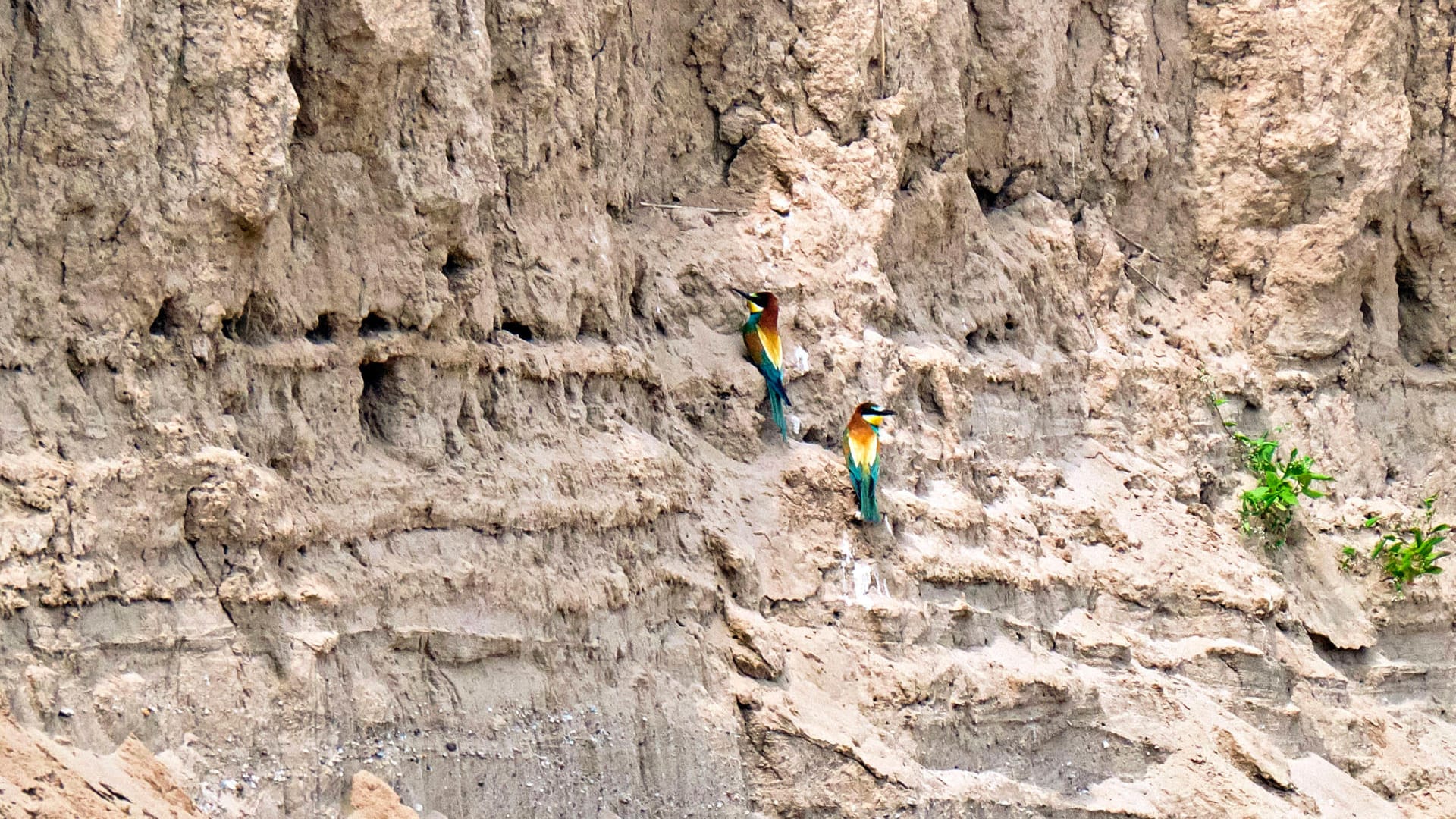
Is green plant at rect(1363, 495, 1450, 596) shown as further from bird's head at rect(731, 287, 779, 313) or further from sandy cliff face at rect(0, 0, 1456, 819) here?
bird's head at rect(731, 287, 779, 313)

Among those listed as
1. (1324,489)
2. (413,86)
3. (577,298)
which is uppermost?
(413,86)

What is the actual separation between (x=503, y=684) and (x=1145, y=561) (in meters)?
3.94

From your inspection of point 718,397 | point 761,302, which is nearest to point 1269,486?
point 761,302

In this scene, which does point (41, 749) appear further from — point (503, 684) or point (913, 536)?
point (913, 536)

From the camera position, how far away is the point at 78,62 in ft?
15.2

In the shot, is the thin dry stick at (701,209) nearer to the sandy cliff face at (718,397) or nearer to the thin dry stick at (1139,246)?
the sandy cliff face at (718,397)

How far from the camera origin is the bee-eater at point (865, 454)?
714cm

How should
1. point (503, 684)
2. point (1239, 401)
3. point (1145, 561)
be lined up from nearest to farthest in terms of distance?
1. point (503, 684)
2. point (1145, 561)
3. point (1239, 401)

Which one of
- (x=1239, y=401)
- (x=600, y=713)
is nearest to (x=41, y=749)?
(x=600, y=713)

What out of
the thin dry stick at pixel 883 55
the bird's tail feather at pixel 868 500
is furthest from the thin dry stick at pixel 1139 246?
the bird's tail feather at pixel 868 500

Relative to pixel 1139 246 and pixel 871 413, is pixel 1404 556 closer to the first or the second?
pixel 1139 246

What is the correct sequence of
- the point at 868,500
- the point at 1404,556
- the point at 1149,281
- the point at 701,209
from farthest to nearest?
the point at 1149,281 < the point at 1404,556 < the point at 701,209 < the point at 868,500

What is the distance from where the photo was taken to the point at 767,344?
23.8 feet

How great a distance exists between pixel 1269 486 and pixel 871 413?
3.38 m
